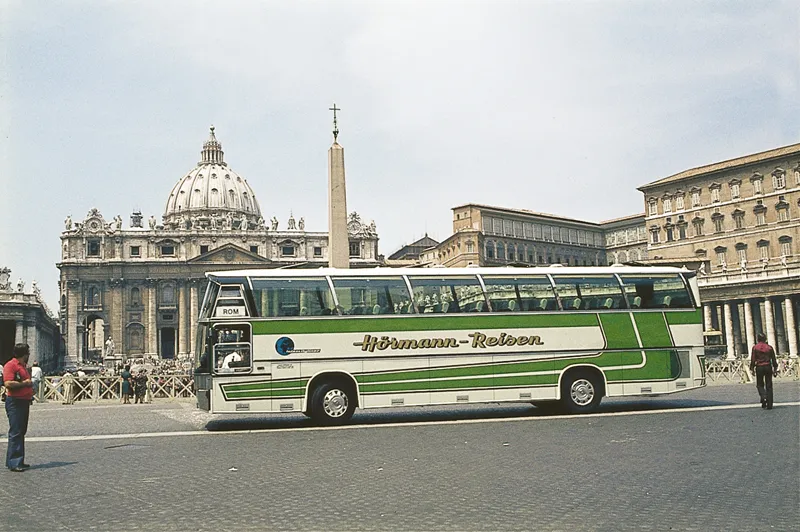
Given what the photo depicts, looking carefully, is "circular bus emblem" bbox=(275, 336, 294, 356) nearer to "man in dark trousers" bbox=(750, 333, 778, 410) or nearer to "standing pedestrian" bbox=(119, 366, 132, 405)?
"man in dark trousers" bbox=(750, 333, 778, 410)

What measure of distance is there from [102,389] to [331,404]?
19120 millimetres

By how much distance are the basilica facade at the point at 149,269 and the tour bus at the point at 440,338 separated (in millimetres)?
87399

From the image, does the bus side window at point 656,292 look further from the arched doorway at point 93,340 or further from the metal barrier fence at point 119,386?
the arched doorway at point 93,340

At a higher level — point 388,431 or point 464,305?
point 464,305

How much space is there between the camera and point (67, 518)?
8.16 metres

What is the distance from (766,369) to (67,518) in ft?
47.3

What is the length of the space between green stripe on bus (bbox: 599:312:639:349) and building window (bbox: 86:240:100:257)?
98.6m

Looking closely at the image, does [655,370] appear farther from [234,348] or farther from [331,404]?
[234,348]

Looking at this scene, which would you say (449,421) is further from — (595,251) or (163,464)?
(595,251)

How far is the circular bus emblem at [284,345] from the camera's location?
17.0 m

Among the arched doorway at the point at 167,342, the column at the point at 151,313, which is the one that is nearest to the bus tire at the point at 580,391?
the column at the point at 151,313

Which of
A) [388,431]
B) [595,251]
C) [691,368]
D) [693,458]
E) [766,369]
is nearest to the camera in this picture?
[693,458]

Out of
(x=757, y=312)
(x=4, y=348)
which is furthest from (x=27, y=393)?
(x=4, y=348)

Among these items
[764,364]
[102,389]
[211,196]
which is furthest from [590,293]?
[211,196]
